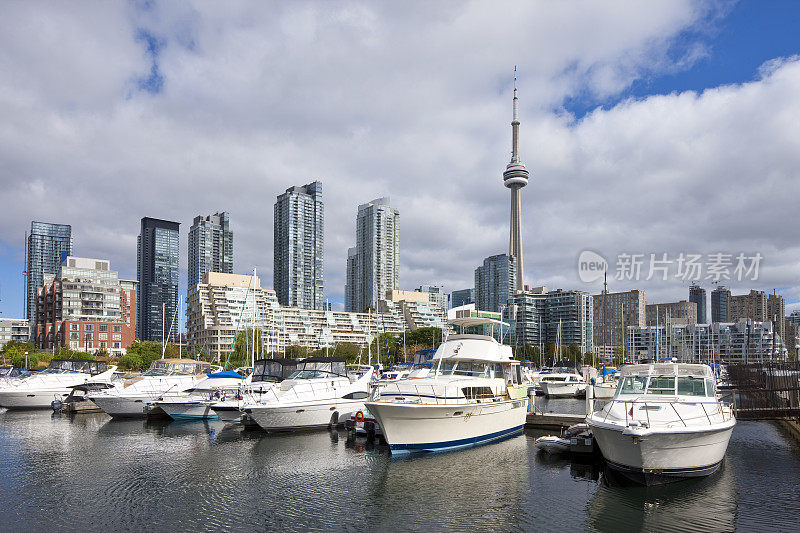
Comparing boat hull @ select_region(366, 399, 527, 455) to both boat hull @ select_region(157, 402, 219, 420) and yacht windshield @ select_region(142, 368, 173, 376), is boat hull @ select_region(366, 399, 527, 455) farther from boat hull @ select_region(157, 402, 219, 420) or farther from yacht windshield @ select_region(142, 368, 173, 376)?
yacht windshield @ select_region(142, 368, 173, 376)

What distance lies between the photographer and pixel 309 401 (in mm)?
31422

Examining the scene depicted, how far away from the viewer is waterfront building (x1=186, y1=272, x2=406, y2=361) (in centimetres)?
15388

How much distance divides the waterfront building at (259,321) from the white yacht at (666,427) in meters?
121

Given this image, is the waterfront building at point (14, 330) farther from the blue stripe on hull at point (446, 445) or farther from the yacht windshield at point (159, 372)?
the blue stripe on hull at point (446, 445)

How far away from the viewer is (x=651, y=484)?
60.0 feet

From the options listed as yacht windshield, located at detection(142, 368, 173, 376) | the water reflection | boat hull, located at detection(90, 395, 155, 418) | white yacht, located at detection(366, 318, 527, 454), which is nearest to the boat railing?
the water reflection

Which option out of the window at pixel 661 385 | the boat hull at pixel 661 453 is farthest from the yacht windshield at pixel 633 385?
the boat hull at pixel 661 453

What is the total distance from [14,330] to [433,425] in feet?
530

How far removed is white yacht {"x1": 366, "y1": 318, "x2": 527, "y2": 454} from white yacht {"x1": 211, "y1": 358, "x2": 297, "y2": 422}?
9.98 m

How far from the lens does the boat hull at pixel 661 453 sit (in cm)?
1775

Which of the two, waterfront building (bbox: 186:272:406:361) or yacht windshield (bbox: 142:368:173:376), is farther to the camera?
waterfront building (bbox: 186:272:406:361)

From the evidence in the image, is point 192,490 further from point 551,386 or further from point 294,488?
point 551,386

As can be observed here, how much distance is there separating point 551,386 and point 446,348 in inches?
1232

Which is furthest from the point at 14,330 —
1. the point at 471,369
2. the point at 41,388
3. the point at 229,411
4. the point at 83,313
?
the point at 471,369
